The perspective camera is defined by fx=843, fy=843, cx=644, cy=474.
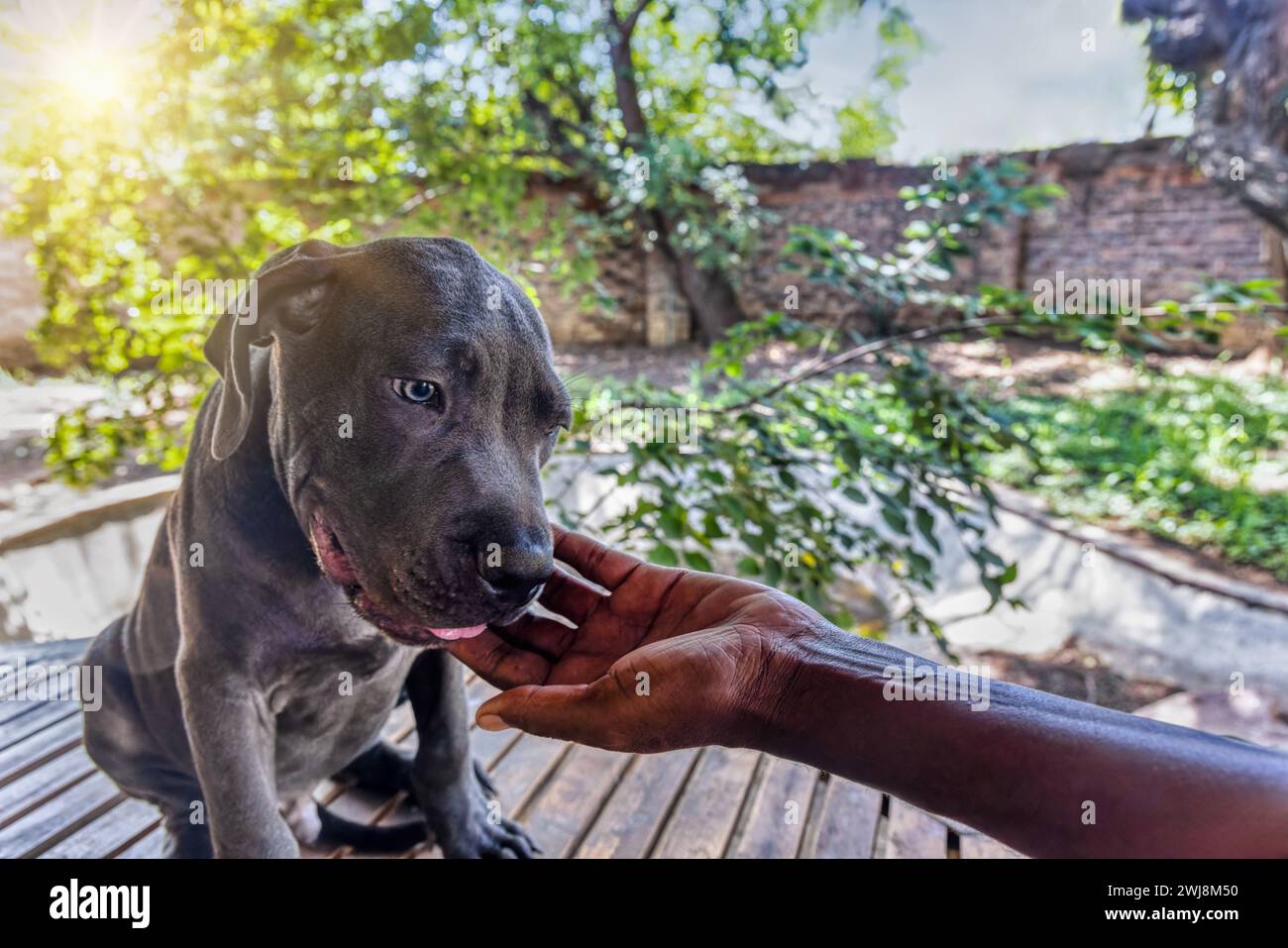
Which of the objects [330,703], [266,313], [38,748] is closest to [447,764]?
[330,703]

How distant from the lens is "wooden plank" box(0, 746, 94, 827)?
2475 mm

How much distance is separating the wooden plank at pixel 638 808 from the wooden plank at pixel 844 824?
1.36ft

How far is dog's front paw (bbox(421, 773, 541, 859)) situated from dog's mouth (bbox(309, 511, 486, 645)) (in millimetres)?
777

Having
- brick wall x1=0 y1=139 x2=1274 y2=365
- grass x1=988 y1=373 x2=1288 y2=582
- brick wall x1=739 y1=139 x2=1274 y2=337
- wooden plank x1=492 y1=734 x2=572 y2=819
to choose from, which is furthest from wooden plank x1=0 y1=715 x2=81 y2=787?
brick wall x1=739 y1=139 x2=1274 y2=337

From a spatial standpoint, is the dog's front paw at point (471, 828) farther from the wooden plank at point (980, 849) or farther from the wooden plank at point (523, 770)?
the wooden plank at point (980, 849)

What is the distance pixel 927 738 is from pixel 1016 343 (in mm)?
11586

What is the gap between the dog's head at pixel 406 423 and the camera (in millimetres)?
1389

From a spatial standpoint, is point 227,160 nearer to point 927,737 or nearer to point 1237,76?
point 927,737

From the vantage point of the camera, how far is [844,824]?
243cm

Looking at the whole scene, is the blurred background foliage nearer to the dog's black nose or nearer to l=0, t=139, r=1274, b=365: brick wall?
the dog's black nose

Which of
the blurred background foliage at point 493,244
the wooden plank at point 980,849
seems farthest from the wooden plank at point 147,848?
the wooden plank at point 980,849

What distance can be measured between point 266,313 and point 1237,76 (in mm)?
8203
